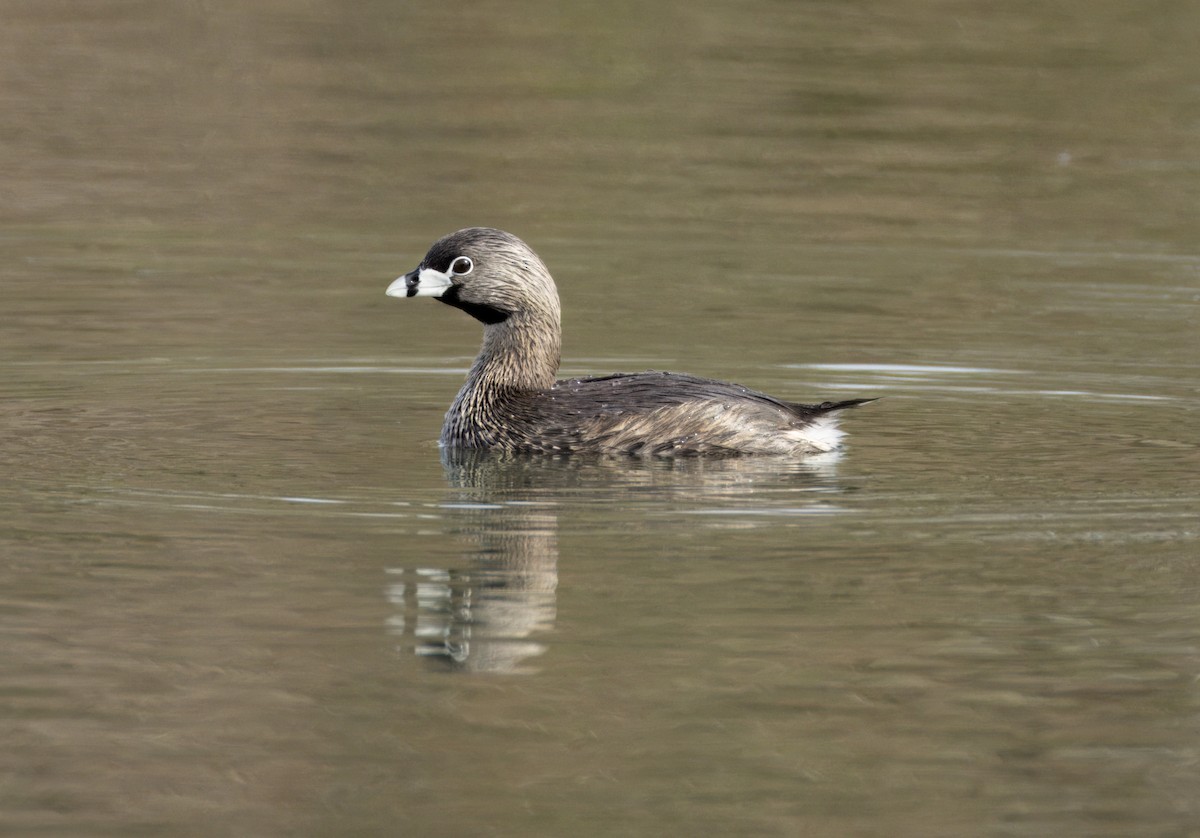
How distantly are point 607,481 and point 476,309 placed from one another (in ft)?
6.29

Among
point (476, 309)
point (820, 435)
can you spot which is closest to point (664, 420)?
point (820, 435)

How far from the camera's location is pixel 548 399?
34.8 ft

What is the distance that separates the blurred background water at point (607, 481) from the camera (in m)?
6.24

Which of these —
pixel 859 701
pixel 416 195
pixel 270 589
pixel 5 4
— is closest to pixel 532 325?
pixel 270 589

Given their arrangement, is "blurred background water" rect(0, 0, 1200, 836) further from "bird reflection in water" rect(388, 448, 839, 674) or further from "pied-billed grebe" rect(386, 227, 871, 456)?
"pied-billed grebe" rect(386, 227, 871, 456)

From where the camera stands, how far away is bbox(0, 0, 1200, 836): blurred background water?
6.24 meters

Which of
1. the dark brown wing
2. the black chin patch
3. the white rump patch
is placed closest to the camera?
the dark brown wing

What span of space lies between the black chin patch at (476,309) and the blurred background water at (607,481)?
676 millimetres

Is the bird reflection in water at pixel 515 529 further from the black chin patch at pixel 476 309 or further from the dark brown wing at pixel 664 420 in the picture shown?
the black chin patch at pixel 476 309

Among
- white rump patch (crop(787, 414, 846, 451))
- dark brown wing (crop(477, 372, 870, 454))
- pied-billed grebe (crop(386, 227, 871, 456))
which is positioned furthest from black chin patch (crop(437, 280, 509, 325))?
white rump patch (crop(787, 414, 846, 451))

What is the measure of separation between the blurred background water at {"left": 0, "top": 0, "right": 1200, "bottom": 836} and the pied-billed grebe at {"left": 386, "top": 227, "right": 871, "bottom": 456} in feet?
0.66

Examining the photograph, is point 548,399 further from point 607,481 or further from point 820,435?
point 820,435

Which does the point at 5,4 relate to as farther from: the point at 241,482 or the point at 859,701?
the point at 859,701

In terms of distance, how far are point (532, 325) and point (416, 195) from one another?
8328mm
